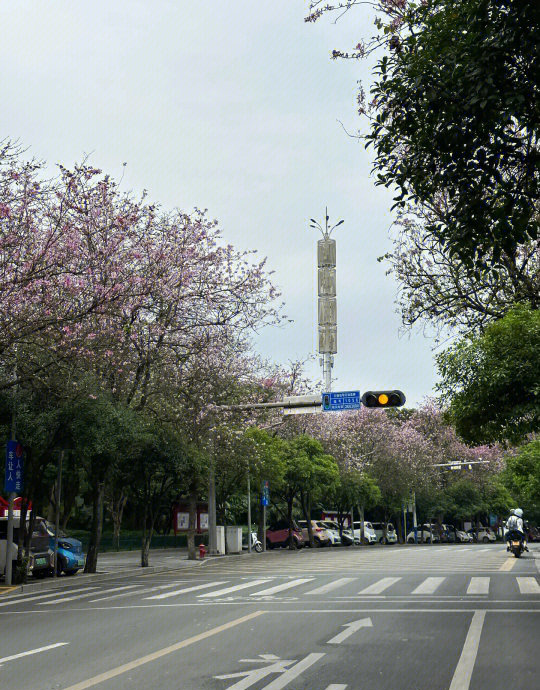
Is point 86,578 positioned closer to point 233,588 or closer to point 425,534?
point 233,588

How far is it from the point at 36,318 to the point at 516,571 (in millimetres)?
14694

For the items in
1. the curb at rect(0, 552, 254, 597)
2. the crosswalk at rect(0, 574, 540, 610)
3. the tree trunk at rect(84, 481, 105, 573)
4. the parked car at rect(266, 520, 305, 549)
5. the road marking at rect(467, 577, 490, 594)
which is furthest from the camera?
the parked car at rect(266, 520, 305, 549)

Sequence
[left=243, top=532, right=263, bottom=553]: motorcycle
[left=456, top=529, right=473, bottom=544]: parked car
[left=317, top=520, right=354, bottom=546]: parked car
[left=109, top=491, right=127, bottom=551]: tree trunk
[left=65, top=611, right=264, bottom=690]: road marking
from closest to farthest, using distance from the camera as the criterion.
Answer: [left=65, top=611, right=264, bottom=690]: road marking → [left=109, top=491, right=127, bottom=551]: tree trunk → [left=243, top=532, right=263, bottom=553]: motorcycle → [left=317, top=520, right=354, bottom=546]: parked car → [left=456, top=529, right=473, bottom=544]: parked car

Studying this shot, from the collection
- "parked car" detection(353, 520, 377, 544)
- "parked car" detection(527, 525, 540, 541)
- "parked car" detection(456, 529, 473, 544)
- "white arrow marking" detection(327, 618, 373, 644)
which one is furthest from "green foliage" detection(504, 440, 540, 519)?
"parked car" detection(527, 525, 540, 541)

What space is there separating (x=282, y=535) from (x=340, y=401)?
2558 centimetres

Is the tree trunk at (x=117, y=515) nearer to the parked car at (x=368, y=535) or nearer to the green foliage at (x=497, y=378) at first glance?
the parked car at (x=368, y=535)

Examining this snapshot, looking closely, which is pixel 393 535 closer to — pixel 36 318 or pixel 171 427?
pixel 171 427

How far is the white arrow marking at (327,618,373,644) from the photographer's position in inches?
403

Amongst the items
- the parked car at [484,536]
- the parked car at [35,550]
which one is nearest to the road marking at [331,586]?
the parked car at [35,550]

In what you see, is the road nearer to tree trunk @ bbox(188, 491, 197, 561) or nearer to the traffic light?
the traffic light

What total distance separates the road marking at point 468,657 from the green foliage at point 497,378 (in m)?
6.53

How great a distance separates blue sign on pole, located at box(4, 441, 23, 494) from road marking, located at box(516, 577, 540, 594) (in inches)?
483

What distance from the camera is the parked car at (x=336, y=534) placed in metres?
56.4

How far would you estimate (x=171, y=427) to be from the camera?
26.8 m
